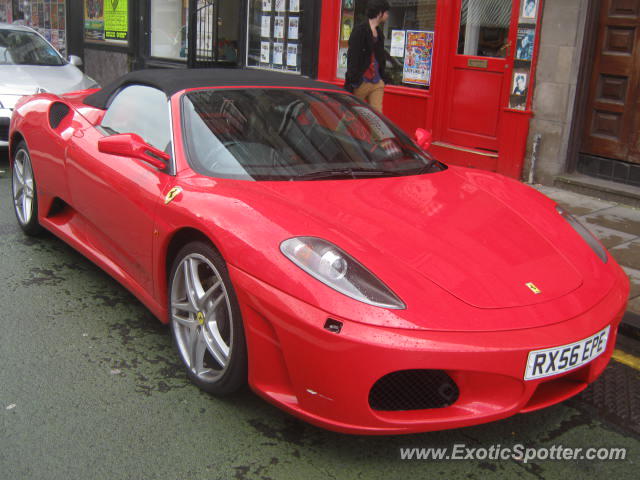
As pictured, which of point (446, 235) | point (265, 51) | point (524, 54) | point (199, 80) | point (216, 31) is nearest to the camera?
point (446, 235)

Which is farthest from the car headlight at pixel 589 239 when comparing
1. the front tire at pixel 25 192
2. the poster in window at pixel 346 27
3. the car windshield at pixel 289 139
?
the poster in window at pixel 346 27

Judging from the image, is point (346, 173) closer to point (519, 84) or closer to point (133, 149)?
point (133, 149)

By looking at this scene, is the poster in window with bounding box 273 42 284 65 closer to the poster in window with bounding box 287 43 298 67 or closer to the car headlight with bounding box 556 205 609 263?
the poster in window with bounding box 287 43 298 67

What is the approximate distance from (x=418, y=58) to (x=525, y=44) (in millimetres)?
1708

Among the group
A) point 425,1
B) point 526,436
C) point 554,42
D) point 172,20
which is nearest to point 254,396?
point 526,436

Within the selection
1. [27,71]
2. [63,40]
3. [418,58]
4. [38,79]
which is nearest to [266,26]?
[418,58]

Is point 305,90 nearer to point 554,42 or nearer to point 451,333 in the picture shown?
point 451,333

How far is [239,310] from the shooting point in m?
2.91

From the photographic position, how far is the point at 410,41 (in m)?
9.29

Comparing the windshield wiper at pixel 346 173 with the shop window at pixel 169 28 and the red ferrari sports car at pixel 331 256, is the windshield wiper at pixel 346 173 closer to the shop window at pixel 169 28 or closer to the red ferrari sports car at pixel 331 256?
the red ferrari sports car at pixel 331 256

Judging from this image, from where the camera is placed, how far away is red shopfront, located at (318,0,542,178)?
7.87 m

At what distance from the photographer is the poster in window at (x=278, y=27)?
38.0 feet

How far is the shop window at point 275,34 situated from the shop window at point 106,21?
13.7 feet

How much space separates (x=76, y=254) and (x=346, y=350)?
3196 mm
